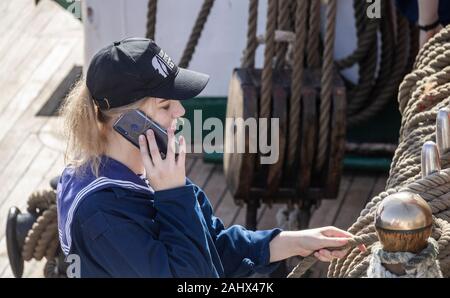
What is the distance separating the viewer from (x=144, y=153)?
1.79m

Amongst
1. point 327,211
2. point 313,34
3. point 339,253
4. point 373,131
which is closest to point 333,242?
point 339,253

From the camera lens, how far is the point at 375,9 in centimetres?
398

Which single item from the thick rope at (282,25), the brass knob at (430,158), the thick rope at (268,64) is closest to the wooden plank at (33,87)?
the thick rope at (282,25)

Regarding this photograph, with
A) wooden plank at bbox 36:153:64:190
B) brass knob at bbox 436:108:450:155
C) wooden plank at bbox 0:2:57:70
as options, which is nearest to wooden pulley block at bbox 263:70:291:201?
wooden plank at bbox 36:153:64:190

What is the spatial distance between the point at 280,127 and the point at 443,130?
4.77 ft

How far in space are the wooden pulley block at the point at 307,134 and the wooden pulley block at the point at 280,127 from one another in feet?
0.21

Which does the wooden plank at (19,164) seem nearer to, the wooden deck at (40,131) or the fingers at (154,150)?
the wooden deck at (40,131)

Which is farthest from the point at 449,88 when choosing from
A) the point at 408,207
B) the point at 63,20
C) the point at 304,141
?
the point at 63,20

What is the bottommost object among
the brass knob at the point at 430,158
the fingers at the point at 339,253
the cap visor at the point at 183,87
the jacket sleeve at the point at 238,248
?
the jacket sleeve at the point at 238,248

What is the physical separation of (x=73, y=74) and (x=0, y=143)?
80cm

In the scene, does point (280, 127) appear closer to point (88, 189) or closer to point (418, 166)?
point (418, 166)

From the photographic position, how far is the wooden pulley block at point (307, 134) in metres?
3.45

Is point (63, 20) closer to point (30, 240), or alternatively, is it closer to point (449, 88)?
point (30, 240)
